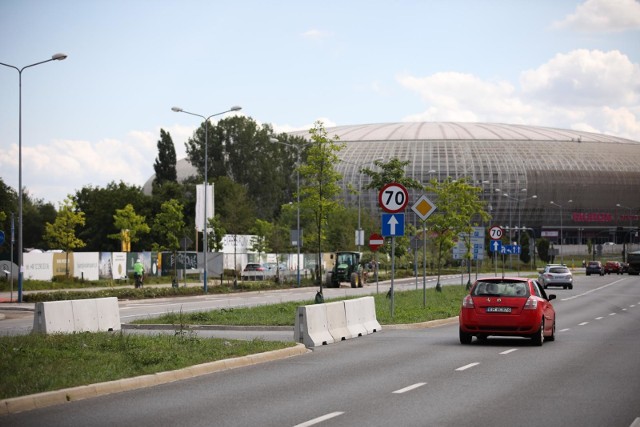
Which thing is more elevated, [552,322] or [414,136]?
[414,136]

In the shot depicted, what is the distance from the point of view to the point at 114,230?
372 feet

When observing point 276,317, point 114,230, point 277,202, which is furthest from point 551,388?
point 277,202

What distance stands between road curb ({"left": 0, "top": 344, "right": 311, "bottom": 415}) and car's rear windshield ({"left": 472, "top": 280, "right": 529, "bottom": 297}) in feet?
17.4

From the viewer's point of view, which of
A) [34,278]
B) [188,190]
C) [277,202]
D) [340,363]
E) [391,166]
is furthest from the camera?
[277,202]

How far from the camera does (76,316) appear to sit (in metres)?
22.7

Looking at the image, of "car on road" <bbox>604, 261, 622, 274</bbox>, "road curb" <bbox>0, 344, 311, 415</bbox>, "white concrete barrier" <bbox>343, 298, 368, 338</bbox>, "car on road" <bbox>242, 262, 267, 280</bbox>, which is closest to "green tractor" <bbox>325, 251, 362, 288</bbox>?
"car on road" <bbox>242, 262, 267, 280</bbox>

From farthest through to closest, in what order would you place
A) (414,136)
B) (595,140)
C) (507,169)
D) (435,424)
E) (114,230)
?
1. (595,140)
2. (414,136)
3. (507,169)
4. (114,230)
5. (435,424)

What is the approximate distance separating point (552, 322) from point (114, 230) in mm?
94233

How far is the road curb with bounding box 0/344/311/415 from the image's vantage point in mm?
11399

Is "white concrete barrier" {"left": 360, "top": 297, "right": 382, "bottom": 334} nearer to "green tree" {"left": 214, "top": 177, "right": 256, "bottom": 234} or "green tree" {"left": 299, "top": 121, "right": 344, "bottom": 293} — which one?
"green tree" {"left": 299, "top": 121, "right": 344, "bottom": 293}

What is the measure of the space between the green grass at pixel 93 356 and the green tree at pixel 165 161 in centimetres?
10403

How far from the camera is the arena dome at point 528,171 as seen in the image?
147m

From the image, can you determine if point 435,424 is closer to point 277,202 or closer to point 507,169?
point 277,202

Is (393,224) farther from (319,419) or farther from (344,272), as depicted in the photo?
(344,272)
